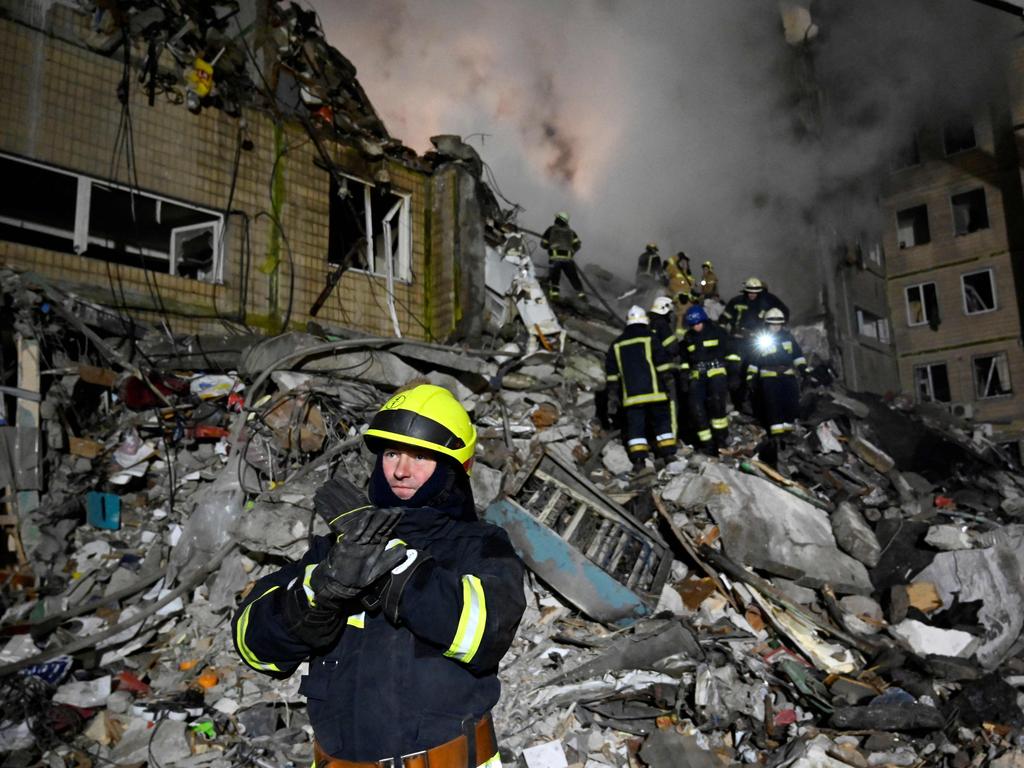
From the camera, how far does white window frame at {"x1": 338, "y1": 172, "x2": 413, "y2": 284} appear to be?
426 inches

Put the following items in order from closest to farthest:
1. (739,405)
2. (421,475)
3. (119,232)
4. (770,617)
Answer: (421,475) → (770,617) → (119,232) → (739,405)

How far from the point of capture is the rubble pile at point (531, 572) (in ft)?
15.4

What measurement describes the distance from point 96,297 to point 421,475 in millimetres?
7293

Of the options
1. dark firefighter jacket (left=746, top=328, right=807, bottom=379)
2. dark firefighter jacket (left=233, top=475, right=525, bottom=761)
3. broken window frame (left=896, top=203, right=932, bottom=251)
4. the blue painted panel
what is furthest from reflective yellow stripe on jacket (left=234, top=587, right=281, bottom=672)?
broken window frame (left=896, top=203, right=932, bottom=251)

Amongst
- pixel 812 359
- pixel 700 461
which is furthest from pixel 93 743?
pixel 812 359

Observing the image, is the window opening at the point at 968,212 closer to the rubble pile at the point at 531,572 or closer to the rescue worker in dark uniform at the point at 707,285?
the rescue worker in dark uniform at the point at 707,285

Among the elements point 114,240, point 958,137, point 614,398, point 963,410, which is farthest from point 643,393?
point 958,137

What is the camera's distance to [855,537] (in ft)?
23.3

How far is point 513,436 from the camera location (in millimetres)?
8172

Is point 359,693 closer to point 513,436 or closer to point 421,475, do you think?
point 421,475

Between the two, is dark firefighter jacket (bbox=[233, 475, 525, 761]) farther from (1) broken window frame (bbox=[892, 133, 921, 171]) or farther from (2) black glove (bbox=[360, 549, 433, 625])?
(1) broken window frame (bbox=[892, 133, 921, 171])

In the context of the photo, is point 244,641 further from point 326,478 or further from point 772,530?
point 772,530

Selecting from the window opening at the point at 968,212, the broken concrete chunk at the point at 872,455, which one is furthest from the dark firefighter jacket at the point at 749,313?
the window opening at the point at 968,212

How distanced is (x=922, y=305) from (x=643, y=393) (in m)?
18.6
